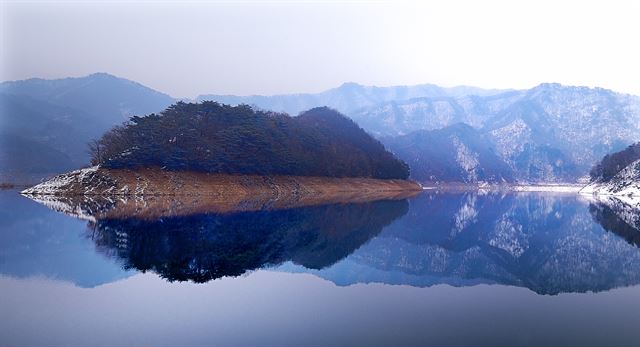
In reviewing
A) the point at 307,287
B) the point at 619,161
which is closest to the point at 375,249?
the point at 307,287

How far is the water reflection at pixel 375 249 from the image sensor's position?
2878 cm

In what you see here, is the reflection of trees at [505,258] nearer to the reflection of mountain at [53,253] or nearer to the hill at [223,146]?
the reflection of mountain at [53,253]

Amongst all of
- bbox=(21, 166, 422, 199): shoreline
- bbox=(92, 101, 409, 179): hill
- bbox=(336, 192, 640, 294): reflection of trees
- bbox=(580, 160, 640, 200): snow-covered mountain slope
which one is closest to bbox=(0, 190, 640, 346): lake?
bbox=(336, 192, 640, 294): reflection of trees

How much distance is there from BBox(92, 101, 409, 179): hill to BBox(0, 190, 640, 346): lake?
62795mm

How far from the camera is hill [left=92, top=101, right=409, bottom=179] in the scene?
Answer: 369 feet

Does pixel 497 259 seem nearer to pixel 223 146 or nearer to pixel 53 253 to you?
pixel 53 253

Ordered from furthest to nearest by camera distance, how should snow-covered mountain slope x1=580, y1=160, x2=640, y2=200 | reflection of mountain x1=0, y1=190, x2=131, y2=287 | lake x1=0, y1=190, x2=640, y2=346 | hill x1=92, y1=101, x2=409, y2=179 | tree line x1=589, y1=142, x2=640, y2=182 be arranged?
tree line x1=589, y1=142, x2=640, y2=182, snow-covered mountain slope x1=580, y1=160, x2=640, y2=200, hill x1=92, y1=101, x2=409, y2=179, reflection of mountain x1=0, y1=190, x2=131, y2=287, lake x1=0, y1=190, x2=640, y2=346

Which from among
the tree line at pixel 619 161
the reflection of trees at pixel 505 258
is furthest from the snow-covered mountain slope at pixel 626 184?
the reflection of trees at pixel 505 258

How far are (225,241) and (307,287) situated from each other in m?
16.4

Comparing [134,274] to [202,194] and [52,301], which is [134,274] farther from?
[202,194]

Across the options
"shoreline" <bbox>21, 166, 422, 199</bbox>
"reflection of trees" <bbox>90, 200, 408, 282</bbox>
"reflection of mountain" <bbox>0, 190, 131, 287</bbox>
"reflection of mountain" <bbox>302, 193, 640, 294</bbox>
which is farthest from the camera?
"shoreline" <bbox>21, 166, 422, 199</bbox>

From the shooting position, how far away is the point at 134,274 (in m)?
26.9

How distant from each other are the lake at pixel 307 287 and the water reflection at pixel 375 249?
173mm

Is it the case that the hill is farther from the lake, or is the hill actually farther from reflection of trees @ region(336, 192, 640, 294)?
reflection of trees @ region(336, 192, 640, 294)
